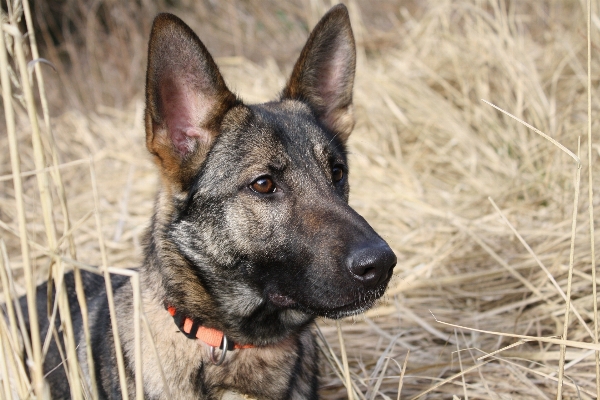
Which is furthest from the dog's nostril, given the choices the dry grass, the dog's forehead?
the dog's forehead

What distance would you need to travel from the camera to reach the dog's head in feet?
8.32

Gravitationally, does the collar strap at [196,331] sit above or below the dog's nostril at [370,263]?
below

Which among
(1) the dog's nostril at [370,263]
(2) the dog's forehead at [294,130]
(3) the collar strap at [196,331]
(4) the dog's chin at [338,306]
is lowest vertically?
(3) the collar strap at [196,331]

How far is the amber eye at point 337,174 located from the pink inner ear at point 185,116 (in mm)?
647

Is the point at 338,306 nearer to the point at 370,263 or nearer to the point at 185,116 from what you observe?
the point at 370,263

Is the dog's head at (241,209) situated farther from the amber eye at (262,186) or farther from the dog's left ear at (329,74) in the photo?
the dog's left ear at (329,74)

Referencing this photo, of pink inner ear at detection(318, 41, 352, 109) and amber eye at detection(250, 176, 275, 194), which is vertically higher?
pink inner ear at detection(318, 41, 352, 109)

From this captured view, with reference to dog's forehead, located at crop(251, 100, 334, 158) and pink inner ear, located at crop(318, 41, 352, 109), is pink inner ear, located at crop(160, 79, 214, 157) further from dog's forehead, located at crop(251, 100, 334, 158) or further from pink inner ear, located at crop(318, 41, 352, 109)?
pink inner ear, located at crop(318, 41, 352, 109)

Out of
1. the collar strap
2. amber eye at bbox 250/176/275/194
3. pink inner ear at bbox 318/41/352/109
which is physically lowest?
the collar strap

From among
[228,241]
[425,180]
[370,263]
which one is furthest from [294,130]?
[425,180]

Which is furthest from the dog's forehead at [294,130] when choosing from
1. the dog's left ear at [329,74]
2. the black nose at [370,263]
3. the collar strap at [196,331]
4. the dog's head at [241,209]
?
the collar strap at [196,331]

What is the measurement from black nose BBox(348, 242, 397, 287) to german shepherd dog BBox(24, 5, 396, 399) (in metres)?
0.06

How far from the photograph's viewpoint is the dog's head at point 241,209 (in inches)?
99.9

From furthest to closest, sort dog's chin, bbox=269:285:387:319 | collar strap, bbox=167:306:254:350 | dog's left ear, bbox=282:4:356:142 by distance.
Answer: dog's left ear, bbox=282:4:356:142, collar strap, bbox=167:306:254:350, dog's chin, bbox=269:285:387:319
